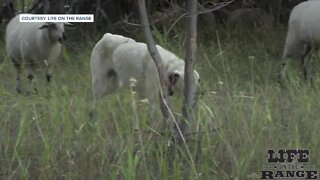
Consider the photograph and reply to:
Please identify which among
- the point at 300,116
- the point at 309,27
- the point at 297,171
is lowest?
the point at 297,171

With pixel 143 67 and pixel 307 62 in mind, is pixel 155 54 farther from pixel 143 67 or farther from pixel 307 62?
pixel 307 62

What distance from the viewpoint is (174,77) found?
5.09m

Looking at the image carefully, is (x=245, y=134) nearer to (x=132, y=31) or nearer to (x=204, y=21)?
(x=132, y=31)

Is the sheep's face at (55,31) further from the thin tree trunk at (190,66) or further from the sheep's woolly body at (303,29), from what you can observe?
the thin tree trunk at (190,66)

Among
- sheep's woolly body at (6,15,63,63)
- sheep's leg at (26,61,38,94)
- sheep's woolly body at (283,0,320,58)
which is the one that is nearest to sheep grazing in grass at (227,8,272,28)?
sheep's woolly body at (283,0,320,58)

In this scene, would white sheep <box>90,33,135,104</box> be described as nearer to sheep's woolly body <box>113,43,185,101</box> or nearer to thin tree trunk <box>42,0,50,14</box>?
sheep's woolly body <box>113,43,185,101</box>

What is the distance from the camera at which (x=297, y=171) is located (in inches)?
150

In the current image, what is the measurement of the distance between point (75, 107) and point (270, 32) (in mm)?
7065

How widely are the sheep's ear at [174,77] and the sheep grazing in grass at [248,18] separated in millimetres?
6871

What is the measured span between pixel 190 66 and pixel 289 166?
2.96 ft

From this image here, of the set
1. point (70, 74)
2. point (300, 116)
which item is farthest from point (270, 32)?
point (300, 116)

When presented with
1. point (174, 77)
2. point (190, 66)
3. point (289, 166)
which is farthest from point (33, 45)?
point (289, 166)

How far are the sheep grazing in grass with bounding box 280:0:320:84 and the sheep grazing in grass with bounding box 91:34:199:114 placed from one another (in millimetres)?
2747

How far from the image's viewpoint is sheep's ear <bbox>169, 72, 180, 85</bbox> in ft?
16.6
